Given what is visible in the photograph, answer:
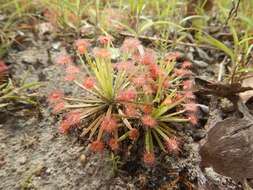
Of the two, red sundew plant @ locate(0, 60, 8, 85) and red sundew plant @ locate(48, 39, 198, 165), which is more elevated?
red sundew plant @ locate(0, 60, 8, 85)

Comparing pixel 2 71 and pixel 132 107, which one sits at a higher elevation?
pixel 2 71

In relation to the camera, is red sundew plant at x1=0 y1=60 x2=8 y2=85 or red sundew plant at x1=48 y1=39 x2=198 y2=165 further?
red sundew plant at x1=0 y1=60 x2=8 y2=85

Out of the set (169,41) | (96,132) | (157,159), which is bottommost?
(157,159)

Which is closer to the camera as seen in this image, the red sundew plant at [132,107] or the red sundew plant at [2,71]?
the red sundew plant at [132,107]

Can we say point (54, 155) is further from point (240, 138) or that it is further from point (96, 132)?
point (240, 138)

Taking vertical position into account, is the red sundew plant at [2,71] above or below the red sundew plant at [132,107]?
above

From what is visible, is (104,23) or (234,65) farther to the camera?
(104,23)

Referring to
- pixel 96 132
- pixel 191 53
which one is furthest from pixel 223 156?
pixel 191 53

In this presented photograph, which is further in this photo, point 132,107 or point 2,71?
point 2,71
